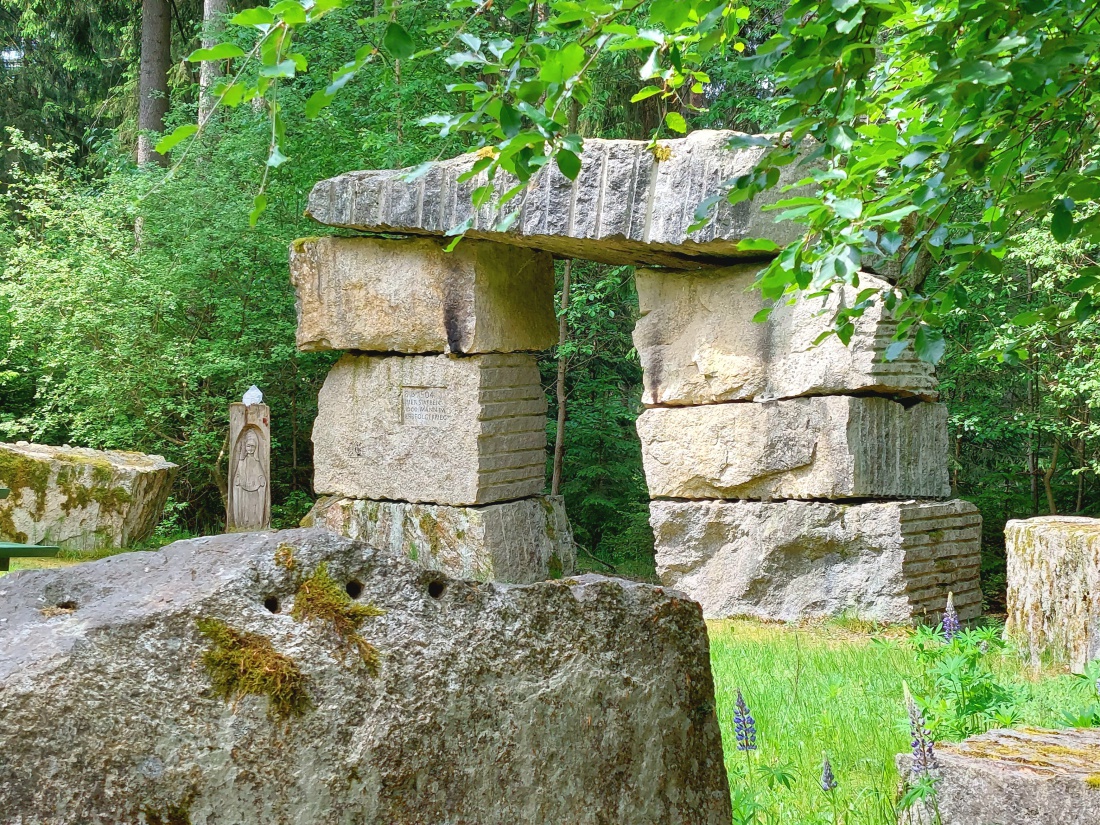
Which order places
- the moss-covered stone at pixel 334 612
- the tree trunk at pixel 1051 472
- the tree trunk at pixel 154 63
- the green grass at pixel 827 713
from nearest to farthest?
the moss-covered stone at pixel 334 612 → the green grass at pixel 827 713 → the tree trunk at pixel 1051 472 → the tree trunk at pixel 154 63

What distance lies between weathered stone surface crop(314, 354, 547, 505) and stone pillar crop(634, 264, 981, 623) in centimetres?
110

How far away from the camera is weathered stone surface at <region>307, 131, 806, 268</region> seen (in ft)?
22.2

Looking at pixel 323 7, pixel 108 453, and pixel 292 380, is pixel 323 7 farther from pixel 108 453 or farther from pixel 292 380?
pixel 292 380

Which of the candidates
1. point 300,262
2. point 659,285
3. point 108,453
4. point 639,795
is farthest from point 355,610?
point 108,453

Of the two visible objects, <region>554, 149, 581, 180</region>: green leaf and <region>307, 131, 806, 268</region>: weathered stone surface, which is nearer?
<region>554, 149, 581, 180</region>: green leaf

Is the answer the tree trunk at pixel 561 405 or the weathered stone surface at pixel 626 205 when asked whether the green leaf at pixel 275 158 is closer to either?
the weathered stone surface at pixel 626 205

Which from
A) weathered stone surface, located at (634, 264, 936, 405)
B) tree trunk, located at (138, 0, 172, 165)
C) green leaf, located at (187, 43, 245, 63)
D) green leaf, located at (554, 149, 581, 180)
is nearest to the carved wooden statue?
weathered stone surface, located at (634, 264, 936, 405)

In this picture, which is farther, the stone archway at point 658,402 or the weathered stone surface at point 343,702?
the stone archway at point 658,402

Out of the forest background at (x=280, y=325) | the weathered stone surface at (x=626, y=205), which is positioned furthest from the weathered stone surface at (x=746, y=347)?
the forest background at (x=280, y=325)

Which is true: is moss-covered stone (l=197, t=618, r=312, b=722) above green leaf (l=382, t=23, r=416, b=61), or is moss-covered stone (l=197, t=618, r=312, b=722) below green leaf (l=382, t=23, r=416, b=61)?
below

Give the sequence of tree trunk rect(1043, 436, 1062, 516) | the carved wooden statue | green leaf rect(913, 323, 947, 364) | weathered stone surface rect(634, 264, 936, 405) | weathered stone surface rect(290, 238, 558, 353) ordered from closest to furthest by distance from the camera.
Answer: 1. green leaf rect(913, 323, 947, 364)
2. weathered stone surface rect(634, 264, 936, 405)
3. weathered stone surface rect(290, 238, 558, 353)
4. the carved wooden statue
5. tree trunk rect(1043, 436, 1062, 516)

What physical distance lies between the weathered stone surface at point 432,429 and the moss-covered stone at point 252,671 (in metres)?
5.88

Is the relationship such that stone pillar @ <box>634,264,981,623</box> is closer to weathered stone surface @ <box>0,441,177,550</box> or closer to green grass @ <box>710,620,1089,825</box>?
green grass @ <box>710,620,1089,825</box>

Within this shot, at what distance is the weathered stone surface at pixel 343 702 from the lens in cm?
182
